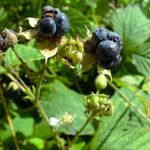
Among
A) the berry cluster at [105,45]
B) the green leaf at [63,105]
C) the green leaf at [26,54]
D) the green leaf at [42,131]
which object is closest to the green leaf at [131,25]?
the green leaf at [63,105]

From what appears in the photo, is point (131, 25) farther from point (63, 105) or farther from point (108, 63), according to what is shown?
point (108, 63)

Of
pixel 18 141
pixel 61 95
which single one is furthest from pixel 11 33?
pixel 18 141

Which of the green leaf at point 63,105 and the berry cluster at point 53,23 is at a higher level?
the berry cluster at point 53,23

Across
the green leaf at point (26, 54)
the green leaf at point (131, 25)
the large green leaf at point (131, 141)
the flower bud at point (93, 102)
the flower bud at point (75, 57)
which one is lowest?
the large green leaf at point (131, 141)

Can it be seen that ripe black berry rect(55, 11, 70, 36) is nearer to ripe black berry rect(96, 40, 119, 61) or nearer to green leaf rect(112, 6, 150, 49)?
ripe black berry rect(96, 40, 119, 61)

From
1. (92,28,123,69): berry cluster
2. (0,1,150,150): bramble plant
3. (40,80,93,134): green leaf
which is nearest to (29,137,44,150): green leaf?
(0,1,150,150): bramble plant

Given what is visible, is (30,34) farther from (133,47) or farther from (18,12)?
(18,12)

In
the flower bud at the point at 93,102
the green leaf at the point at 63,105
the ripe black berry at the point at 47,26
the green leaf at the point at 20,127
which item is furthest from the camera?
the green leaf at the point at 20,127

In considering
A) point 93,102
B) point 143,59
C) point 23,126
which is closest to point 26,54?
point 93,102

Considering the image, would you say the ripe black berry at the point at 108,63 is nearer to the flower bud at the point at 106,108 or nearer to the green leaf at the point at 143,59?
the flower bud at the point at 106,108
